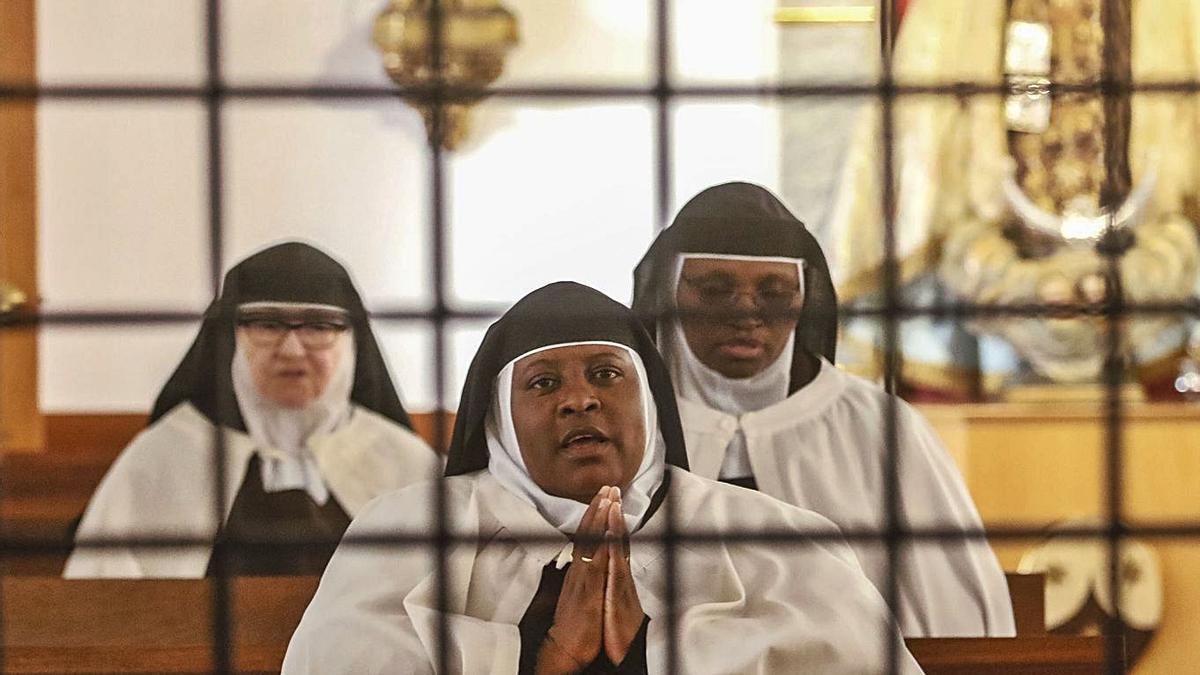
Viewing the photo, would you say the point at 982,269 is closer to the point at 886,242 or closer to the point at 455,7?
the point at 886,242

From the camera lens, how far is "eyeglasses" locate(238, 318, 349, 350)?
5.49ft

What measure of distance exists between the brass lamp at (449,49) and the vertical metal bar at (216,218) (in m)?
0.16

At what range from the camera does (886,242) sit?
1.70 meters

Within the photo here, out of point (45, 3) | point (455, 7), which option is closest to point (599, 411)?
point (455, 7)

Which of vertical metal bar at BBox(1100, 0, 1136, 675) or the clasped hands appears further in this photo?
vertical metal bar at BBox(1100, 0, 1136, 675)

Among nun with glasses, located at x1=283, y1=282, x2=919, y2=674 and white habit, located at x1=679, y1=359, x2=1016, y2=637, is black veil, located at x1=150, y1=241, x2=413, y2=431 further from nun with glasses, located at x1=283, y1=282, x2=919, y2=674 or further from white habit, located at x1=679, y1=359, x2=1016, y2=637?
white habit, located at x1=679, y1=359, x2=1016, y2=637

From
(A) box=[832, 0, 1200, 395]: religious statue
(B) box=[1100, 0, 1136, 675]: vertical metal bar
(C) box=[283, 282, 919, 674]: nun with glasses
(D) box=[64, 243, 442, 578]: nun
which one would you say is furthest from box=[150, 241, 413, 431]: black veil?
(B) box=[1100, 0, 1136, 675]: vertical metal bar

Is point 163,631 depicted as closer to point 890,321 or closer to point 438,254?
point 438,254

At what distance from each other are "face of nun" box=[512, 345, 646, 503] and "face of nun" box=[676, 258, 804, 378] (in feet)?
0.29

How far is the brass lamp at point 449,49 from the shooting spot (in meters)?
1.65

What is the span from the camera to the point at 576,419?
1.62 metres

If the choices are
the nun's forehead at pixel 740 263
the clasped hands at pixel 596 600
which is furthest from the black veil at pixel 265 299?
the nun's forehead at pixel 740 263

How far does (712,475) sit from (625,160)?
32 cm

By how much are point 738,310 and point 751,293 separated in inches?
0.9
